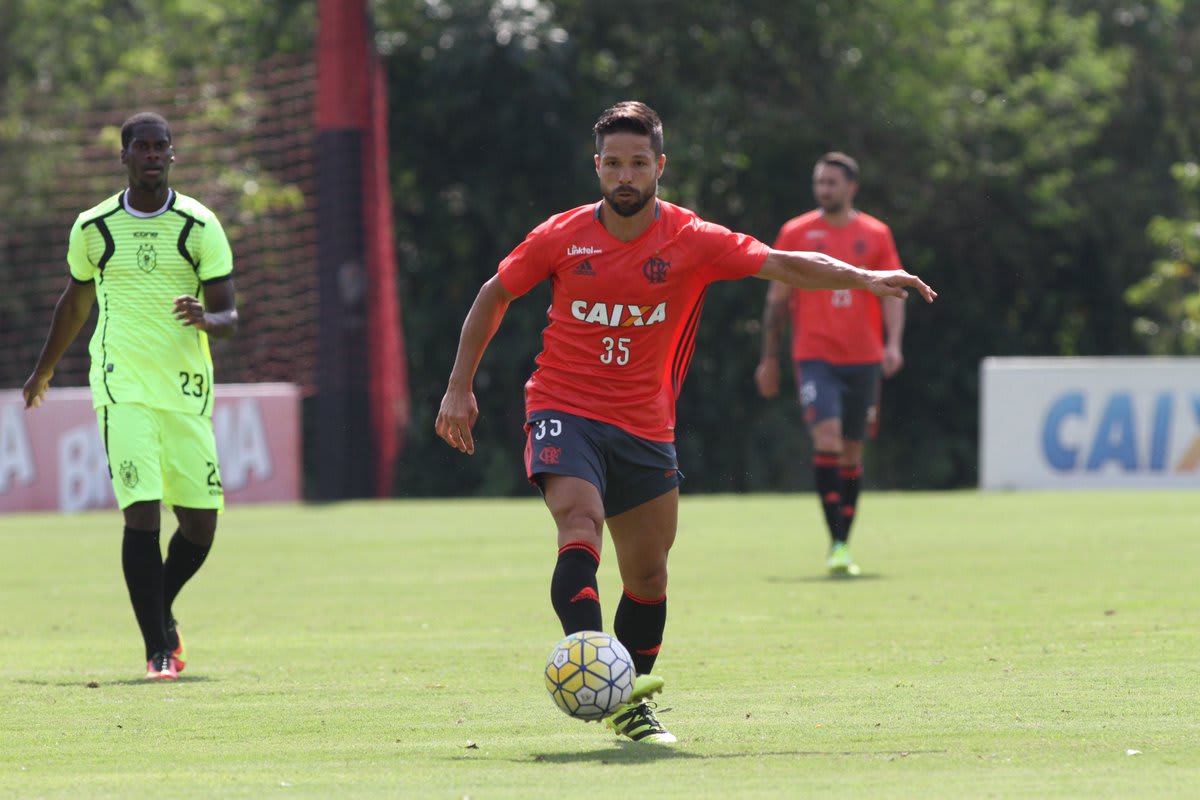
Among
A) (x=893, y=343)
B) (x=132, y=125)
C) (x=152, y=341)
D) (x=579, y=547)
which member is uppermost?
(x=132, y=125)

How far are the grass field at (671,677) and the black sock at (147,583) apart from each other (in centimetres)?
21

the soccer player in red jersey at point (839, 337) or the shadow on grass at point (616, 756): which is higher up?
the soccer player in red jersey at point (839, 337)

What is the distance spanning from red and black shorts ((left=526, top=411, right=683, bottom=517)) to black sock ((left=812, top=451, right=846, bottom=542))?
6.14 meters

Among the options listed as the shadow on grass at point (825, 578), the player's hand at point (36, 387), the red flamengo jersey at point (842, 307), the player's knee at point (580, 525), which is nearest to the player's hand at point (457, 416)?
the player's knee at point (580, 525)

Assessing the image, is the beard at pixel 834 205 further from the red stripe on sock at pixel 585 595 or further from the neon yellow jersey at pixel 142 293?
the red stripe on sock at pixel 585 595

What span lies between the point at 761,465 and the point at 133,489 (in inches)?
938

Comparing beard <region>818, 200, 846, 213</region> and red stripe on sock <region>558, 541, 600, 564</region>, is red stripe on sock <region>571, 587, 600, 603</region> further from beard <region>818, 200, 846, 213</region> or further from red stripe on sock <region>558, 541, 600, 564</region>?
beard <region>818, 200, 846, 213</region>

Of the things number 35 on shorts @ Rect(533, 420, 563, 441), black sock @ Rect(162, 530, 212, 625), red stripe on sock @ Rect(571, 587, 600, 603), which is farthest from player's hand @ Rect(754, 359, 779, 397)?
red stripe on sock @ Rect(571, 587, 600, 603)

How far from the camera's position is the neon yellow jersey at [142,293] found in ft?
29.0

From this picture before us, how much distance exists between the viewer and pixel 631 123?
6.61 meters

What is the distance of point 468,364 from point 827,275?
1.17 meters

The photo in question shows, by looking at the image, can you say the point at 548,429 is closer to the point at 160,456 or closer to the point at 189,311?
the point at 189,311

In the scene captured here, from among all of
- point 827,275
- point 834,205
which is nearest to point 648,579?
point 827,275

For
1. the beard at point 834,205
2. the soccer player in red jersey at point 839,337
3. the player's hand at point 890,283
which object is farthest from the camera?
the beard at point 834,205
